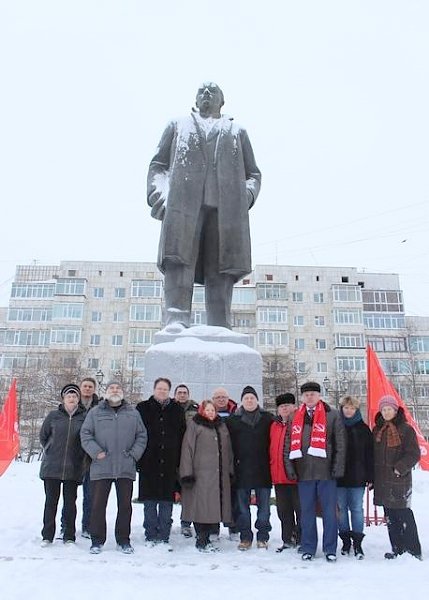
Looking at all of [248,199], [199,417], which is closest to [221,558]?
[199,417]

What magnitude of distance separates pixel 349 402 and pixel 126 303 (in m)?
47.4

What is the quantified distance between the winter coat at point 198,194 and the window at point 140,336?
137 feet

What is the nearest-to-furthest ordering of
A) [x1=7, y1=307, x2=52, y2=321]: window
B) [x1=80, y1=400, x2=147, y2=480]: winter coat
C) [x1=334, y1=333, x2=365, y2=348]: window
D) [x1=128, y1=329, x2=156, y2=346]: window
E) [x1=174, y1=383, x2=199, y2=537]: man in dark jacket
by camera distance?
[x1=80, y1=400, x2=147, y2=480]: winter coat → [x1=174, y1=383, x2=199, y2=537]: man in dark jacket → [x1=7, y1=307, x2=52, y2=321]: window → [x1=334, y1=333, x2=365, y2=348]: window → [x1=128, y1=329, x2=156, y2=346]: window

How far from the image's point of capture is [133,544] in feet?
18.5

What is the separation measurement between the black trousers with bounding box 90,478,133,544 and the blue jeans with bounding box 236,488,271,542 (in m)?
Result: 1.17

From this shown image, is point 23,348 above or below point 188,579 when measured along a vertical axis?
above

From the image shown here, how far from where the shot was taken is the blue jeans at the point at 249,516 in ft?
18.9

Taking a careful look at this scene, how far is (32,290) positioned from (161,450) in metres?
48.3

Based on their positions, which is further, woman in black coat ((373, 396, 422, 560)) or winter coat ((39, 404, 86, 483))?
winter coat ((39, 404, 86, 483))

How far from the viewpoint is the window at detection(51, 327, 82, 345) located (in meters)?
49.3

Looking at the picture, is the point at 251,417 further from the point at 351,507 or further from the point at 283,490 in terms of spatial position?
the point at 351,507

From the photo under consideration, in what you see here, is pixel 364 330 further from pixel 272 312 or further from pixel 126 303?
pixel 126 303

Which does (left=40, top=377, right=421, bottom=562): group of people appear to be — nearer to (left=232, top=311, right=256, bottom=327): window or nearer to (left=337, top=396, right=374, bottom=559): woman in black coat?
(left=337, top=396, right=374, bottom=559): woman in black coat

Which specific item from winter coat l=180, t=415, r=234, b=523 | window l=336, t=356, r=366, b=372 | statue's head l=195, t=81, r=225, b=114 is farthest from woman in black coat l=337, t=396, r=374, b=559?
window l=336, t=356, r=366, b=372
